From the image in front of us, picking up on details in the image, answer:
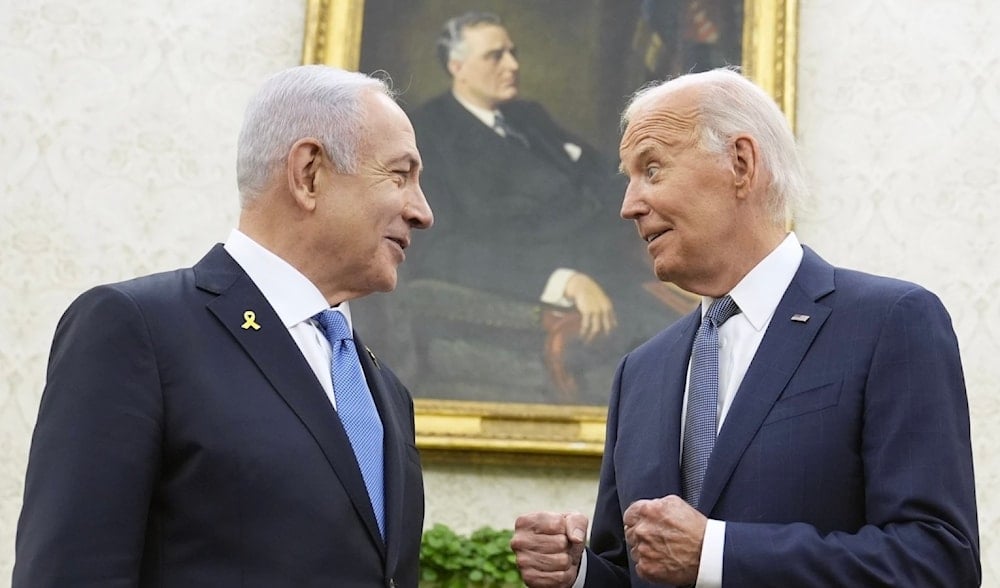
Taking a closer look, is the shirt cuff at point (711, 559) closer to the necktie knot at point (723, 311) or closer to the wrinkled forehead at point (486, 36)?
the necktie knot at point (723, 311)

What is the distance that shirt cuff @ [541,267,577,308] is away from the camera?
16.1 ft

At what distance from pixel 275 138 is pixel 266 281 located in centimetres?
32

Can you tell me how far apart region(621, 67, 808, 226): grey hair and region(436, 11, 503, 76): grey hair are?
7.44 ft

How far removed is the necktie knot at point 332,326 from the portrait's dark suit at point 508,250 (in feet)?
7.39

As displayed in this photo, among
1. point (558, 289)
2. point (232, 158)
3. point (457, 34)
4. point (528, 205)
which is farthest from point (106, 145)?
point (558, 289)

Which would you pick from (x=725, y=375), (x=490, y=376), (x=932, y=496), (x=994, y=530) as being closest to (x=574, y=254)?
(x=490, y=376)

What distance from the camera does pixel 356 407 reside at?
2480 millimetres

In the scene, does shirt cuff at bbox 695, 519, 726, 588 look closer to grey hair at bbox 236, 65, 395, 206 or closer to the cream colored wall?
grey hair at bbox 236, 65, 395, 206

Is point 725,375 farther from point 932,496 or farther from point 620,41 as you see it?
point 620,41

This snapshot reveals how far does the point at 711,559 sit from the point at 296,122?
1176mm

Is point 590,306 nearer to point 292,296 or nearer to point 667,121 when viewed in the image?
point 667,121

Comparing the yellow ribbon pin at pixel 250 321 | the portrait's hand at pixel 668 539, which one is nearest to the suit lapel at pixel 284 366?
the yellow ribbon pin at pixel 250 321

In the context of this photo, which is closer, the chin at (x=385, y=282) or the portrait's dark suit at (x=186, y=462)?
the portrait's dark suit at (x=186, y=462)

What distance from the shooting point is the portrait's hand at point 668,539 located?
2359mm
